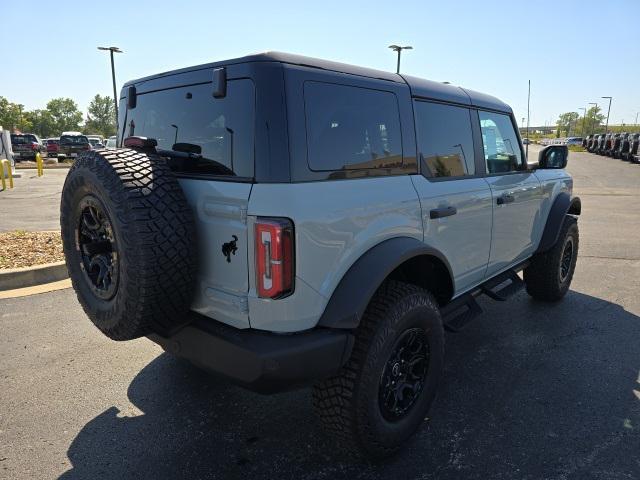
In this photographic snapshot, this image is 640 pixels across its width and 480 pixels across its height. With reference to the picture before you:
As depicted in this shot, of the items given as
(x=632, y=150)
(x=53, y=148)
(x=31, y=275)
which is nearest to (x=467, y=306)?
(x=31, y=275)

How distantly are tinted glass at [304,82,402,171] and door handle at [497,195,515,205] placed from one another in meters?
1.24

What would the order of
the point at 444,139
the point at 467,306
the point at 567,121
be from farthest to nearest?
the point at 567,121, the point at 467,306, the point at 444,139

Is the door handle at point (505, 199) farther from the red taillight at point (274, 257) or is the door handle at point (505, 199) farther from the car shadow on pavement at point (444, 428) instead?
the red taillight at point (274, 257)

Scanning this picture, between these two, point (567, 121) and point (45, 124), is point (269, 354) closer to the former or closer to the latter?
point (45, 124)

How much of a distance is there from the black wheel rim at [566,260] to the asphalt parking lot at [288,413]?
2.14ft

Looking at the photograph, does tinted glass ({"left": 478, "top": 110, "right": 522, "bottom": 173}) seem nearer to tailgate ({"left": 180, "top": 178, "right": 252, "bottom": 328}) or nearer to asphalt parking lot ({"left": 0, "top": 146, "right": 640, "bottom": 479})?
asphalt parking lot ({"left": 0, "top": 146, "right": 640, "bottom": 479})

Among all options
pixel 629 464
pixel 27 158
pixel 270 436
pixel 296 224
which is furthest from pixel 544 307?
pixel 27 158

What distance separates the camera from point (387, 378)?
2490 mm

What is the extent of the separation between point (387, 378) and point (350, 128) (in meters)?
1.31

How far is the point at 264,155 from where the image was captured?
6.67 feet

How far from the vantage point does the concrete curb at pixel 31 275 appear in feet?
16.4

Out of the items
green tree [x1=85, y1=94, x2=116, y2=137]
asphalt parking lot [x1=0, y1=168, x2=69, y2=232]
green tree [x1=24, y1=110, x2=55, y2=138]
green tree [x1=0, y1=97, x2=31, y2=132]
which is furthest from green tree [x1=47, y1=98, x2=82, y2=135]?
asphalt parking lot [x1=0, y1=168, x2=69, y2=232]

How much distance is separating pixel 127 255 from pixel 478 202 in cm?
229

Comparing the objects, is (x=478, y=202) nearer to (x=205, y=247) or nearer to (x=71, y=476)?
(x=205, y=247)
